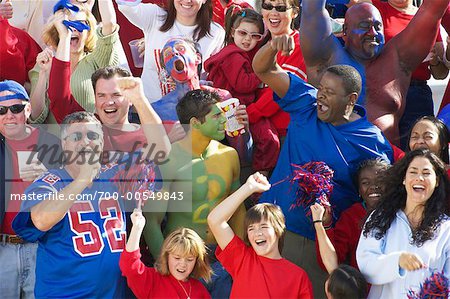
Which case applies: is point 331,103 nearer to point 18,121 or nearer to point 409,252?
point 409,252

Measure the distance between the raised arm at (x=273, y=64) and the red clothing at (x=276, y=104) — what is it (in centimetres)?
60

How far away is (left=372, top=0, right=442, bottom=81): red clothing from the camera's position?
8.07m

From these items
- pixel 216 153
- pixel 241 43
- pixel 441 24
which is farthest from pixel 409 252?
pixel 441 24

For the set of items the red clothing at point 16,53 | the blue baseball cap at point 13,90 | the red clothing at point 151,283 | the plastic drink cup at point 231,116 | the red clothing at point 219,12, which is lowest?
the red clothing at point 151,283

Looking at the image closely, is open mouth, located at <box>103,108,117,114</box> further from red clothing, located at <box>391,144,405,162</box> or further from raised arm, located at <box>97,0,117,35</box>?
red clothing, located at <box>391,144,405,162</box>

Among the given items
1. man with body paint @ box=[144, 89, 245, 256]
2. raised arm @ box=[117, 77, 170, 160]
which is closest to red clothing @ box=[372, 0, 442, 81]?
man with body paint @ box=[144, 89, 245, 256]

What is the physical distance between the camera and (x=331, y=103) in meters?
6.90

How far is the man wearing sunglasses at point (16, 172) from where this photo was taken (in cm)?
687

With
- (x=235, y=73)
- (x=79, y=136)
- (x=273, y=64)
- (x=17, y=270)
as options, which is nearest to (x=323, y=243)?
(x=273, y=64)

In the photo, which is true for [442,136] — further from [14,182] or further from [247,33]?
[14,182]

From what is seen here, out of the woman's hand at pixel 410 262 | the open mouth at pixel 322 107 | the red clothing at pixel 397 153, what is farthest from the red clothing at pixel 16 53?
the woman's hand at pixel 410 262

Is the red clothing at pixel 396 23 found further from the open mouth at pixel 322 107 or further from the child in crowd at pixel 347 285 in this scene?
the child in crowd at pixel 347 285

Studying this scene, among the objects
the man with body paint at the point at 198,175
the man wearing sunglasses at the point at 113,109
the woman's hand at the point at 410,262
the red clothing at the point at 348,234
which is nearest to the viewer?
the woman's hand at the point at 410,262

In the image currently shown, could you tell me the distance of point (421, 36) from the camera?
→ 762 centimetres
